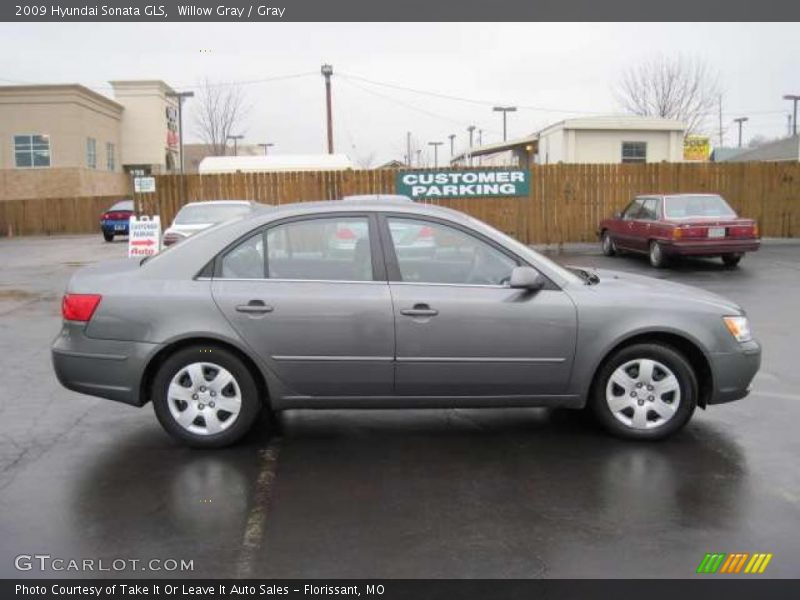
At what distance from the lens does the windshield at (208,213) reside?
579 inches

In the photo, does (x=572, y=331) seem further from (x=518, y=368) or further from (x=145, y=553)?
(x=145, y=553)

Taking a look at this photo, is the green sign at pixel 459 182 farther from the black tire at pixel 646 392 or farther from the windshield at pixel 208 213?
the black tire at pixel 646 392

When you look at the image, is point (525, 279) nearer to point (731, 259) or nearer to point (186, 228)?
point (186, 228)

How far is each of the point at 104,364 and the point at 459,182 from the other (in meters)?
15.9

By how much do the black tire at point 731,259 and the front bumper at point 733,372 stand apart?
446 inches

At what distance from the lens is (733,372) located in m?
5.27

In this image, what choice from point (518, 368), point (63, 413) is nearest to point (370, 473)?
point (518, 368)

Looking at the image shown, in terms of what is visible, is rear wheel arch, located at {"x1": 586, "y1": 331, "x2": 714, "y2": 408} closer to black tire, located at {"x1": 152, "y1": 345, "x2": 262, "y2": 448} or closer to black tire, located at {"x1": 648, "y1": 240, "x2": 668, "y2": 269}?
black tire, located at {"x1": 152, "y1": 345, "x2": 262, "y2": 448}

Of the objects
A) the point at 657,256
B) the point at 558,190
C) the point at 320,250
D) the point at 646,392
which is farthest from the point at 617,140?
the point at 320,250

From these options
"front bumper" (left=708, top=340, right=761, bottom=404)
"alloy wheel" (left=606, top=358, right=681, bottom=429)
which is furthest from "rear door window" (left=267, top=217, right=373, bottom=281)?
"front bumper" (left=708, top=340, right=761, bottom=404)

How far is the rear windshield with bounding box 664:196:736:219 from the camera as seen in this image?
15.6m

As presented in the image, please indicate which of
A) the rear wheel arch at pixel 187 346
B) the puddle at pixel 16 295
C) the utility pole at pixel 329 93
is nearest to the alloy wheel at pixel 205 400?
the rear wheel arch at pixel 187 346
